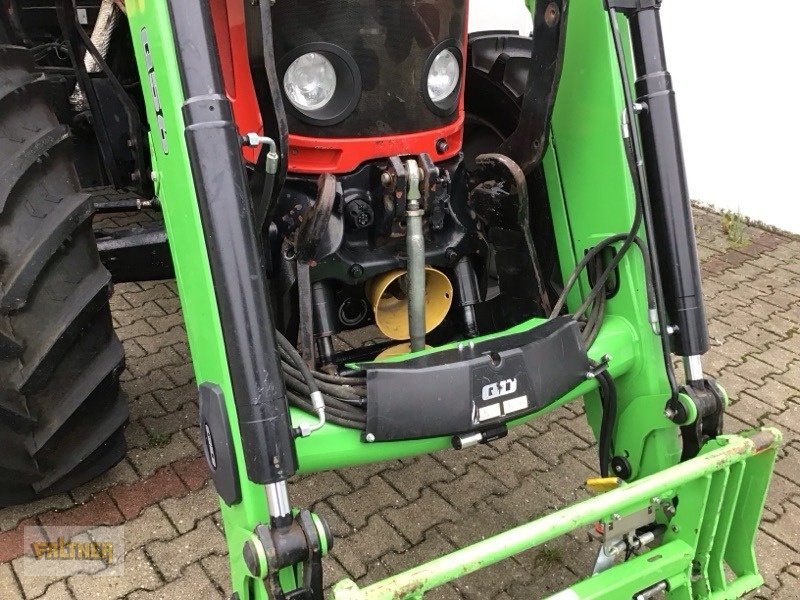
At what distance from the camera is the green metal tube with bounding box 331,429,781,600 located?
1.38m

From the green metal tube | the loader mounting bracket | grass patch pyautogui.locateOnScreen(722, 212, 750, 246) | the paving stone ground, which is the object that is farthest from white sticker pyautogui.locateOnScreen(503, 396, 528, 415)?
grass patch pyautogui.locateOnScreen(722, 212, 750, 246)

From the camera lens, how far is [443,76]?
81.2 inches

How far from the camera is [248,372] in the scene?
144cm

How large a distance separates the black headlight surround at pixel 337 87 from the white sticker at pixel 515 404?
2.55 ft

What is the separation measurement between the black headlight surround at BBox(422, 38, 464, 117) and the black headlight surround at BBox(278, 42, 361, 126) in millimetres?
192

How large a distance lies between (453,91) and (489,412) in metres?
0.88

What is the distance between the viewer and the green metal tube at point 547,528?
1.38 meters

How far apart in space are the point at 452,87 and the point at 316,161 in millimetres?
429

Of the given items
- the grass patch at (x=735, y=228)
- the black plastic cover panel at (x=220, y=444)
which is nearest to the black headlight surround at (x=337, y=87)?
the black plastic cover panel at (x=220, y=444)

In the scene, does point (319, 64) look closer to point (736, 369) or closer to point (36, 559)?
point (36, 559)

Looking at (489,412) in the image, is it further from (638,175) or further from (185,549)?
(185,549)

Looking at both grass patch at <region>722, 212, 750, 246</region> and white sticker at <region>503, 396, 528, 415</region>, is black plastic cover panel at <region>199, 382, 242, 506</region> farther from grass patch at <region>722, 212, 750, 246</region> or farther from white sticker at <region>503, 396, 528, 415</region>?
grass patch at <region>722, 212, 750, 246</region>

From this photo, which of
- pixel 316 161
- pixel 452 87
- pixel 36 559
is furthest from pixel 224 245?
pixel 36 559

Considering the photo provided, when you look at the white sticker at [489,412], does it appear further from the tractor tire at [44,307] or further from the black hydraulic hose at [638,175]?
the tractor tire at [44,307]
